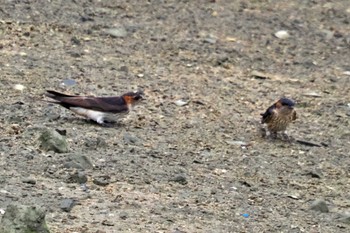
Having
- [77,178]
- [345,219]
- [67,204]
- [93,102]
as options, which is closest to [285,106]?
[93,102]

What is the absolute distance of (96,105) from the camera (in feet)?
29.2

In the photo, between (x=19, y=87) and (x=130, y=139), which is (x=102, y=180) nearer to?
(x=130, y=139)

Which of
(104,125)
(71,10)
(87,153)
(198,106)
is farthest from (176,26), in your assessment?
(87,153)

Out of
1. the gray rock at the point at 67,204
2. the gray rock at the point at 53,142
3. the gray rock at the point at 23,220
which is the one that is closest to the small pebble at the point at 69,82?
the gray rock at the point at 53,142

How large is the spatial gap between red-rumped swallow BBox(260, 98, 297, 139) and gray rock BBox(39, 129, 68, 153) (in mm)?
2181

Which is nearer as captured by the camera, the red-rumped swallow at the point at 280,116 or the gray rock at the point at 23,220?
the gray rock at the point at 23,220

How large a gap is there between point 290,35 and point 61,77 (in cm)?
390

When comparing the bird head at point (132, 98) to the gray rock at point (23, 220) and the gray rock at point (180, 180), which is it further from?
the gray rock at point (23, 220)

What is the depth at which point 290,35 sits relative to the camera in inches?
519

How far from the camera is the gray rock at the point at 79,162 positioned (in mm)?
7477

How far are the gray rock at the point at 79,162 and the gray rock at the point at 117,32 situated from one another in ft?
14.4

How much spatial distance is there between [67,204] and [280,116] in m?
3.15

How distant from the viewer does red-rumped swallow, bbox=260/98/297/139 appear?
→ 9359 millimetres

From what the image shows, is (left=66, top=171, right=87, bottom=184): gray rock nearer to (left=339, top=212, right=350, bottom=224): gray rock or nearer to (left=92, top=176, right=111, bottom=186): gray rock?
(left=92, top=176, right=111, bottom=186): gray rock
